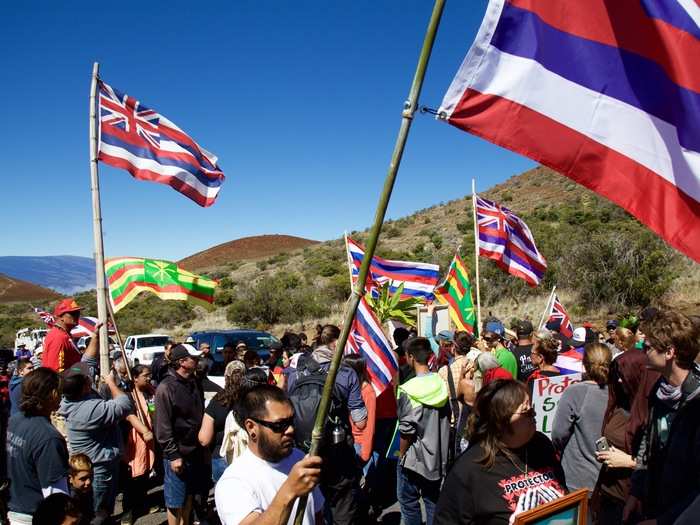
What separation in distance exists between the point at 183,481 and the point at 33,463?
64.4 inches

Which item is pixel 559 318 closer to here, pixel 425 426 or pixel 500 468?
pixel 425 426

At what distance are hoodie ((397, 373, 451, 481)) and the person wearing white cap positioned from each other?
192 cm

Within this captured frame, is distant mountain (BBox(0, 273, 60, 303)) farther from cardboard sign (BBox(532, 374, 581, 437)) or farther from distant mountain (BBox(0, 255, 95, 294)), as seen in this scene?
cardboard sign (BBox(532, 374, 581, 437))

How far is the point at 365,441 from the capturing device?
5312 millimetres

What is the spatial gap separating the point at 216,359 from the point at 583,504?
1503 centimetres

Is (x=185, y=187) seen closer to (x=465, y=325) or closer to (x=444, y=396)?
(x=444, y=396)

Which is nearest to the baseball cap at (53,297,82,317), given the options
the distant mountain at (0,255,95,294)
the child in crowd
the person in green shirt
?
the child in crowd

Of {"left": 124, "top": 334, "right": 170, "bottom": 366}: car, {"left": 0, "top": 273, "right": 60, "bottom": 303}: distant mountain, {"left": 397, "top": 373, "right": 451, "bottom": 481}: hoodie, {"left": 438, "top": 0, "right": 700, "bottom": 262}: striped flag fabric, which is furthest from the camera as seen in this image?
{"left": 0, "top": 273, "right": 60, "bottom": 303}: distant mountain

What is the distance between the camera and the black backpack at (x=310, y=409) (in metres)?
4.52

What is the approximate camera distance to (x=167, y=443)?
5113 mm

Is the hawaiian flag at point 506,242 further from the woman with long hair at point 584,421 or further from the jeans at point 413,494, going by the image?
the woman with long hair at point 584,421

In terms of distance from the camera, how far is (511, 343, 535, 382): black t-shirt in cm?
752

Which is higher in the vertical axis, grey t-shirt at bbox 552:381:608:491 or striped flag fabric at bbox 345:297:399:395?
striped flag fabric at bbox 345:297:399:395

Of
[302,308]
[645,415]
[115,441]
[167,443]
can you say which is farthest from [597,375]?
[302,308]
